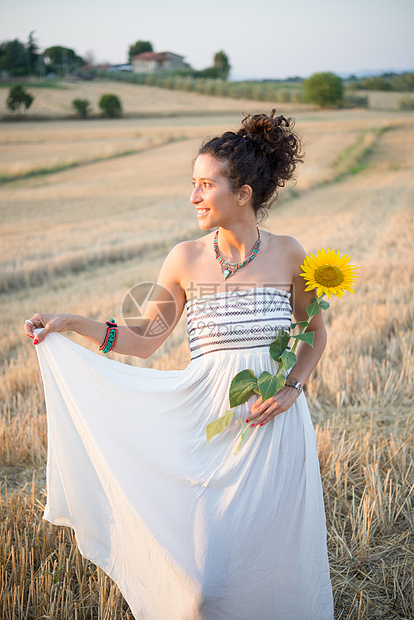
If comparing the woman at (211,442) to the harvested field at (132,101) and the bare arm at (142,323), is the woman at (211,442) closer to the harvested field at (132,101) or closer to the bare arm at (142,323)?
the bare arm at (142,323)

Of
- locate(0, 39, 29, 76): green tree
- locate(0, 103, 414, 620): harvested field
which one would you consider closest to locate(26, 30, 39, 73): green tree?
locate(0, 39, 29, 76): green tree

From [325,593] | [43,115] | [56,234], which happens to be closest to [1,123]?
[43,115]

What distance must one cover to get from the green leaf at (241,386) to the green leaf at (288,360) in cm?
12

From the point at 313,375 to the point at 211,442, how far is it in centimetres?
236

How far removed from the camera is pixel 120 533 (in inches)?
80.4

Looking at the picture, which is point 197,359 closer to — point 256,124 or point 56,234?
point 256,124

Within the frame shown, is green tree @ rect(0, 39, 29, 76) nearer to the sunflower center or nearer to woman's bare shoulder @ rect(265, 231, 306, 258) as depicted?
woman's bare shoulder @ rect(265, 231, 306, 258)

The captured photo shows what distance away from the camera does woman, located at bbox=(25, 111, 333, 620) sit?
1.88 metres

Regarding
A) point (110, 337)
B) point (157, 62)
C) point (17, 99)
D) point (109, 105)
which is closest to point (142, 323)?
point (110, 337)

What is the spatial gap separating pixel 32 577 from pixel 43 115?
38.5 metres

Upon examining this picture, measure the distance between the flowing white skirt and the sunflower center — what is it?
0.37 m

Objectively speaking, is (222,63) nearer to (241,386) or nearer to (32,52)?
(32,52)

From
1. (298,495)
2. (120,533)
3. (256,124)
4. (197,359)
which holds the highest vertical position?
(256,124)

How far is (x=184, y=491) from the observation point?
197cm
